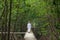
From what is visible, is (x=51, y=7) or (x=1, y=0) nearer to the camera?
(x=1, y=0)

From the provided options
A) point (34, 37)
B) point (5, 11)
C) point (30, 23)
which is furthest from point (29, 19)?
point (5, 11)

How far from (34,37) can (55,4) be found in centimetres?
485

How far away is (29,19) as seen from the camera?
9.69 meters

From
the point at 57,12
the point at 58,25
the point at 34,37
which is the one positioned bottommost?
the point at 34,37

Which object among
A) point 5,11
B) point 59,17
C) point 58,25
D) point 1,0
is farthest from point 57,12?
point 5,11

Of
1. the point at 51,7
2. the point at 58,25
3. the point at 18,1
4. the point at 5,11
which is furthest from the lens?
the point at 58,25

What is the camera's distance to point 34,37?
8336mm

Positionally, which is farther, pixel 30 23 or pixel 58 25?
pixel 30 23

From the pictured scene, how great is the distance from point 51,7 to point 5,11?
3.99ft

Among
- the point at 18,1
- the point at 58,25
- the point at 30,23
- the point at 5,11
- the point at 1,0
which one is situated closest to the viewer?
the point at 5,11

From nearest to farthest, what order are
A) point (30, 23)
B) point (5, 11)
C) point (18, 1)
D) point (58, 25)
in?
point (5, 11) → point (18, 1) → point (58, 25) → point (30, 23)

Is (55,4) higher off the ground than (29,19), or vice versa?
(55,4)

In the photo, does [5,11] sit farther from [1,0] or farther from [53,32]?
[53,32]

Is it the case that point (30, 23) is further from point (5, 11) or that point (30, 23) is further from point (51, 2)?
point (5, 11)
